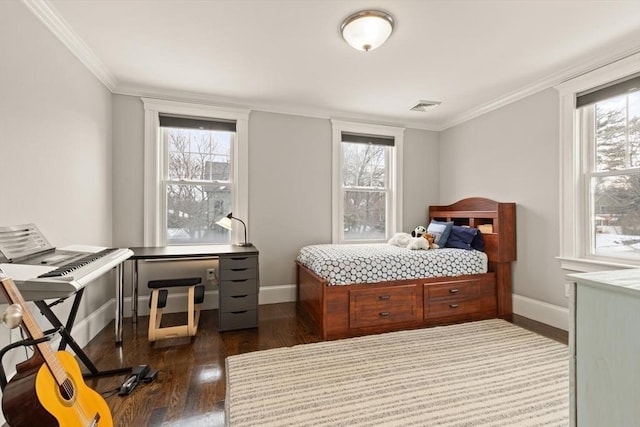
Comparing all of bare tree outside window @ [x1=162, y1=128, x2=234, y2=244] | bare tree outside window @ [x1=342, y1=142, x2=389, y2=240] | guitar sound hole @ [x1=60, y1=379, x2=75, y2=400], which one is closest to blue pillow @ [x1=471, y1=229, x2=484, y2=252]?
bare tree outside window @ [x1=342, y1=142, x2=389, y2=240]

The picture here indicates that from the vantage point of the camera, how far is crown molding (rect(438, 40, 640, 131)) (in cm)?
233

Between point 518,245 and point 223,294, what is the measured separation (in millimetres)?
3138

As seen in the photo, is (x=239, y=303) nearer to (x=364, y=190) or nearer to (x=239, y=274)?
(x=239, y=274)

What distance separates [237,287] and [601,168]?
11.4 feet

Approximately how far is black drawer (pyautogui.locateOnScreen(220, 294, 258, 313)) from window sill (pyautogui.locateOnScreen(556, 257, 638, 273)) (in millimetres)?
2939

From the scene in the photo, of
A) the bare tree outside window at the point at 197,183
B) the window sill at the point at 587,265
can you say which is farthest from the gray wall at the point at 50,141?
the window sill at the point at 587,265

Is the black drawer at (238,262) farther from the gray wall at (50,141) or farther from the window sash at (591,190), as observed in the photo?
the window sash at (591,190)

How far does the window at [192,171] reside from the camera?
3.23 meters

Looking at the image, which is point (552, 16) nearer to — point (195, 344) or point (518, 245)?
point (518, 245)

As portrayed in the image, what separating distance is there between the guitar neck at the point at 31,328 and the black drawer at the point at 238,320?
5.13 feet

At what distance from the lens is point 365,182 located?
4145 millimetres

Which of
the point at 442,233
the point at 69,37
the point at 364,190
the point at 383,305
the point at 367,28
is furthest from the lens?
the point at 364,190

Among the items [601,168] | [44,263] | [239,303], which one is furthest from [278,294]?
[601,168]

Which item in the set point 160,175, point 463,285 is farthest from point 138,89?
point 463,285
